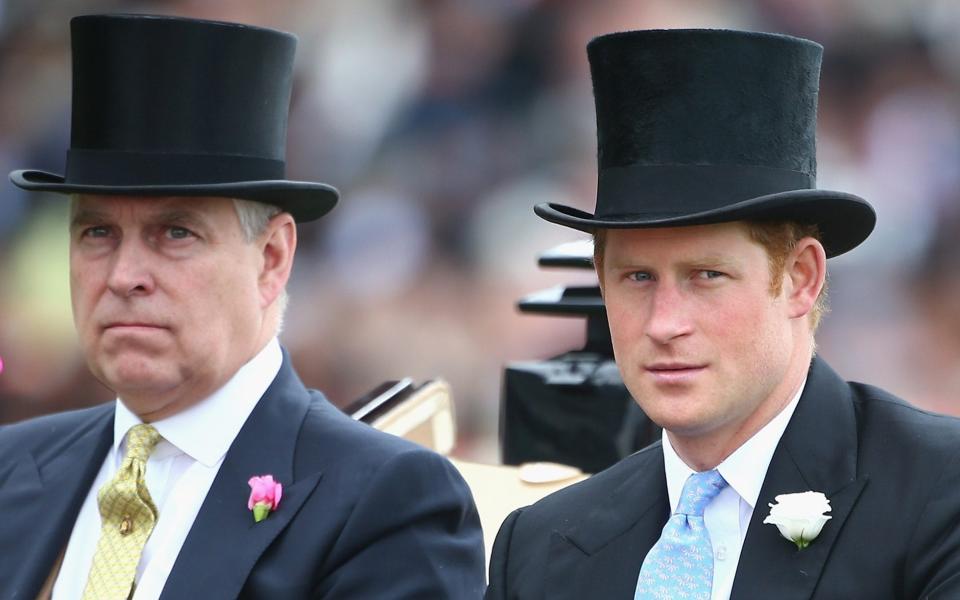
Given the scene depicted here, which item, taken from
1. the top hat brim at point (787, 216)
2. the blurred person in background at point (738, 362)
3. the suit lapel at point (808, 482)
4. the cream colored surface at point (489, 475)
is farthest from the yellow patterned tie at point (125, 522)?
the suit lapel at point (808, 482)

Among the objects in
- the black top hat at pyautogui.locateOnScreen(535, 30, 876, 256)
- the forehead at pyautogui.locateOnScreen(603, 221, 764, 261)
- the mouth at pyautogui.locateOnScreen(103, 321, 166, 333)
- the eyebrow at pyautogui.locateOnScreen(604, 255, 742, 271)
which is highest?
the black top hat at pyautogui.locateOnScreen(535, 30, 876, 256)

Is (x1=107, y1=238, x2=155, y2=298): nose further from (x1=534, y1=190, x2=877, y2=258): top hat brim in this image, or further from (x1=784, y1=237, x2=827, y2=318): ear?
(x1=784, y1=237, x2=827, y2=318): ear

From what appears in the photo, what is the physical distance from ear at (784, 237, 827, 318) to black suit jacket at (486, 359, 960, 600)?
165mm

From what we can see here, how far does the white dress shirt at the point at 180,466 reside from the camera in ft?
11.4

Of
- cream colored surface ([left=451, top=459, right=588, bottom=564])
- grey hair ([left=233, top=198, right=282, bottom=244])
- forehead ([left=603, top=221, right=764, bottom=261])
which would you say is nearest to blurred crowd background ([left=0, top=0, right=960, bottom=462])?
cream colored surface ([left=451, top=459, right=588, bottom=564])

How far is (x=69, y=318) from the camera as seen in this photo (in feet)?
25.3

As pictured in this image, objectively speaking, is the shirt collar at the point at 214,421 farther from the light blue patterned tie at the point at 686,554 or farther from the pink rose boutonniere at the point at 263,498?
the light blue patterned tie at the point at 686,554

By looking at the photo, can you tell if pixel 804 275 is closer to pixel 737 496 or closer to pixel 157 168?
pixel 737 496

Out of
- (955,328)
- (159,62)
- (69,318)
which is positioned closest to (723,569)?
(159,62)

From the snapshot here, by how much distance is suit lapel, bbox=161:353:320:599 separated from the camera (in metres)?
3.30

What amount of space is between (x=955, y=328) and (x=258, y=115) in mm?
3731

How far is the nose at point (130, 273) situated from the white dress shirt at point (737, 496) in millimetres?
1317

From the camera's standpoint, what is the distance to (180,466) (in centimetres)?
357

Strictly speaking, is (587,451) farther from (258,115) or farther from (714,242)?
Result: (714,242)
